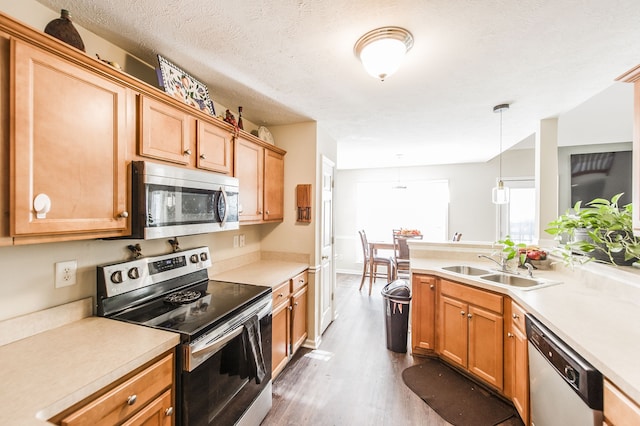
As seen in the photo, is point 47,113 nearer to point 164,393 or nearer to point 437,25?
point 164,393

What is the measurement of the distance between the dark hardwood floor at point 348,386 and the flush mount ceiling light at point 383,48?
226 cm

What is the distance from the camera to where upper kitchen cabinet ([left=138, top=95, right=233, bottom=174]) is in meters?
1.39

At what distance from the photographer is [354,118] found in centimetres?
271

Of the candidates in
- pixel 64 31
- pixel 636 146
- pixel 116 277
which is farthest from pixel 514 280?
pixel 64 31

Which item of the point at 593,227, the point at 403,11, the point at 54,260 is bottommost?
the point at 54,260

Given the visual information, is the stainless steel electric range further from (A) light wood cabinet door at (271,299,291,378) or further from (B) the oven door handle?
(A) light wood cabinet door at (271,299,291,378)

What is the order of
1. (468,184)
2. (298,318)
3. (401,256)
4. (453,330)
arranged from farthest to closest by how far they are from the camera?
(468,184), (401,256), (298,318), (453,330)

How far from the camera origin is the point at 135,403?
3.26 feet

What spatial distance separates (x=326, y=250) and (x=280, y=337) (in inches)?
45.1

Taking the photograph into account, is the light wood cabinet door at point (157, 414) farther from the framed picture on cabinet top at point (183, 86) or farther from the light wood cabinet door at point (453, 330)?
the light wood cabinet door at point (453, 330)

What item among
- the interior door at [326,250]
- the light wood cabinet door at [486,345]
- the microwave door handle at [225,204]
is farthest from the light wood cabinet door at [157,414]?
the light wood cabinet door at [486,345]

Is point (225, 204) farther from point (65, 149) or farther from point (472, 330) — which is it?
point (472, 330)

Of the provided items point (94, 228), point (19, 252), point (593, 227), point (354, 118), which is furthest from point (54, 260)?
point (593, 227)

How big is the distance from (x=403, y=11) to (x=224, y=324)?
1.80m
